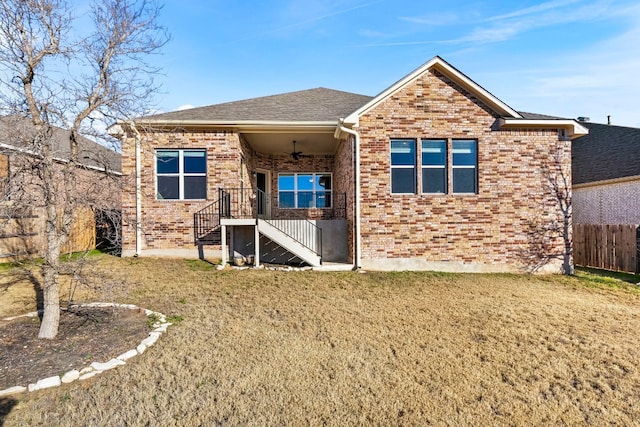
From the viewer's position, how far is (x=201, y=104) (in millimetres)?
11812

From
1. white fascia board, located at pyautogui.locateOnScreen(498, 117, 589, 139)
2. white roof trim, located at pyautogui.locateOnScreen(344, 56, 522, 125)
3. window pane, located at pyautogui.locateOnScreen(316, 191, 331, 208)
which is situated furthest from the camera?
window pane, located at pyautogui.locateOnScreen(316, 191, 331, 208)

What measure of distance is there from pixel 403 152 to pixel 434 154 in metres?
0.95

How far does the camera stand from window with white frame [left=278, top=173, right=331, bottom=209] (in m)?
13.6

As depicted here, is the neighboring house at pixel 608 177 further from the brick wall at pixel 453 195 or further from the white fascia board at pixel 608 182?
the brick wall at pixel 453 195

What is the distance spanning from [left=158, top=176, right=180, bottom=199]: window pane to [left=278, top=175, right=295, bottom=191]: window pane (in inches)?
184

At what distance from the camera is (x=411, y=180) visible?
9320 mm

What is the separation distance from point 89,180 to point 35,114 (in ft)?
3.24

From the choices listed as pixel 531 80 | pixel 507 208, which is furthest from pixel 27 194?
pixel 531 80

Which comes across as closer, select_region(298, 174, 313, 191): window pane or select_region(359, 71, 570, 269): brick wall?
select_region(359, 71, 570, 269): brick wall

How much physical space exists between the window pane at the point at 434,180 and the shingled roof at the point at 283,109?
337 centimetres

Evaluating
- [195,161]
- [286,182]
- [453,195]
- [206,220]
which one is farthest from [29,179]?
[286,182]

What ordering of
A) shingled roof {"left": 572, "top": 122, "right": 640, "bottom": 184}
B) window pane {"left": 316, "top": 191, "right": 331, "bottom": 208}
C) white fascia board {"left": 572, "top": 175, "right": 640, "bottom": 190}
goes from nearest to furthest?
white fascia board {"left": 572, "top": 175, "right": 640, "bottom": 190}
shingled roof {"left": 572, "top": 122, "right": 640, "bottom": 184}
window pane {"left": 316, "top": 191, "right": 331, "bottom": 208}

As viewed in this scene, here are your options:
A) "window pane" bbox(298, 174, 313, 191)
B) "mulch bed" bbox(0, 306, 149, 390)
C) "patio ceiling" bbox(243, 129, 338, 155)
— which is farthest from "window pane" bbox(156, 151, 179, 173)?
"mulch bed" bbox(0, 306, 149, 390)

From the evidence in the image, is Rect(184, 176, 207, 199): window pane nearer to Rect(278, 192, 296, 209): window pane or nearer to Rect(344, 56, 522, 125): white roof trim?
Rect(278, 192, 296, 209): window pane
